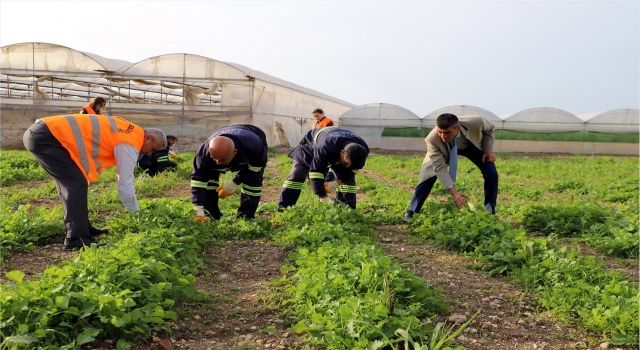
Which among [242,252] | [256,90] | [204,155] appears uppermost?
[256,90]

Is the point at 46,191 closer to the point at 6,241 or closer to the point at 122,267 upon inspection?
the point at 6,241

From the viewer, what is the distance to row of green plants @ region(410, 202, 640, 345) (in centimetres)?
322

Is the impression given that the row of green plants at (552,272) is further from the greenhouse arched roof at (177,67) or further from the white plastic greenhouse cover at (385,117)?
the white plastic greenhouse cover at (385,117)

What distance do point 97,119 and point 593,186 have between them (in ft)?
30.4

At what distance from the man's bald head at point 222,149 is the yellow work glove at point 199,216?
598mm

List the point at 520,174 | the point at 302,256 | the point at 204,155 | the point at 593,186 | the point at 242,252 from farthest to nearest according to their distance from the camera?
the point at 520,174 → the point at 593,186 → the point at 204,155 → the point at 242,252 → the point at 302,256

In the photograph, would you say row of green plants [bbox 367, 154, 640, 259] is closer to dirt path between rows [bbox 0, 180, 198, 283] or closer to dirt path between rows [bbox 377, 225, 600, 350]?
dirt path between rows [bbox 377, 225, 600, 350]

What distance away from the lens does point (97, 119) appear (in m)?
4.77

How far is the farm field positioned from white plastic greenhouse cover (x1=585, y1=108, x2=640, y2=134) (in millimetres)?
19725

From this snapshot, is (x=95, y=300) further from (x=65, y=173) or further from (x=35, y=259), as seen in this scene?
(x=65, y=173)

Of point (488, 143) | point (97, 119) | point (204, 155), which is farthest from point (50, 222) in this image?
point (488, 143)

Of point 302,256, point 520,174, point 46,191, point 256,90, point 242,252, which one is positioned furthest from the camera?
point 256,90

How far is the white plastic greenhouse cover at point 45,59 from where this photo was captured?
18216mm

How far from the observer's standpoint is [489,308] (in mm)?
3658
